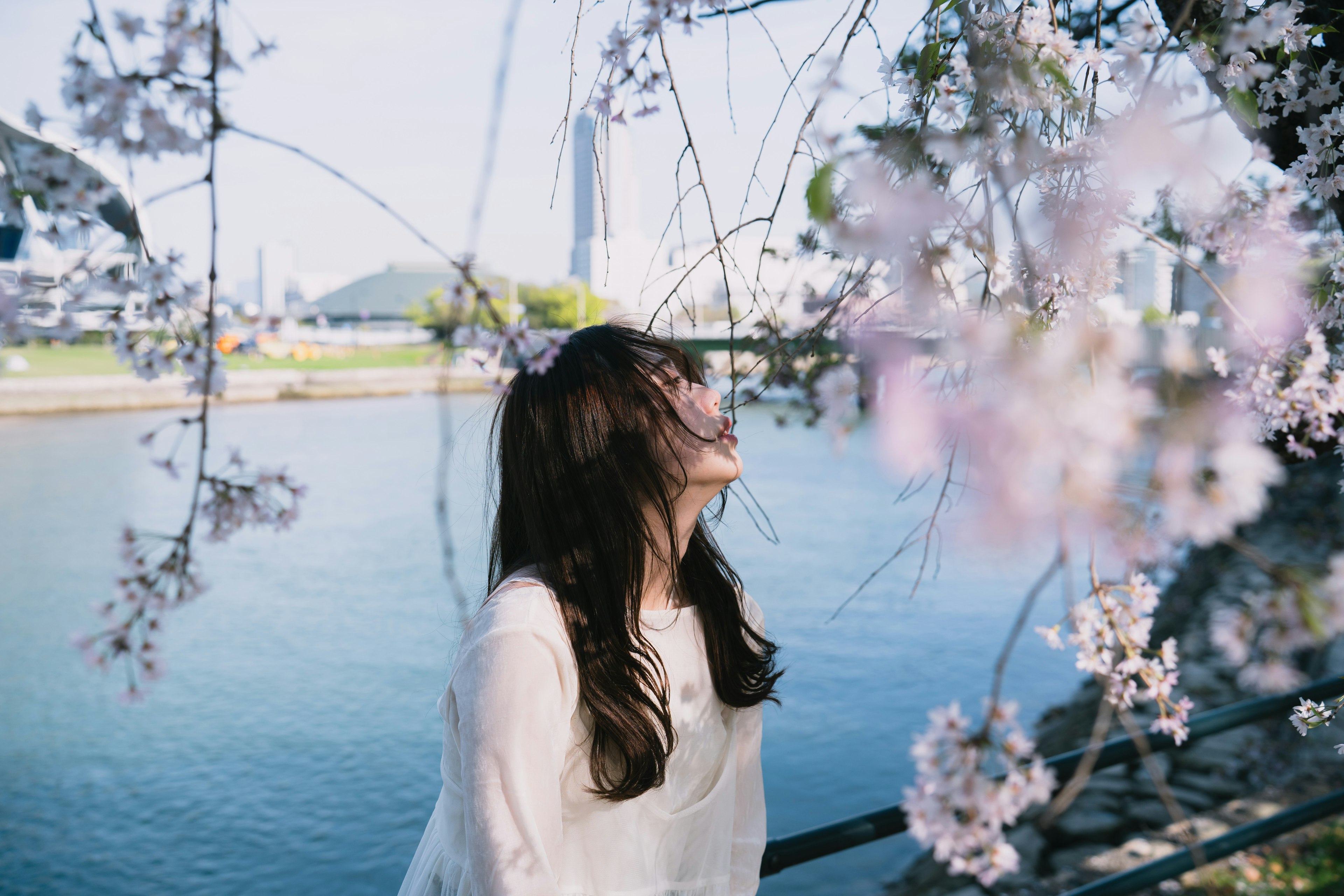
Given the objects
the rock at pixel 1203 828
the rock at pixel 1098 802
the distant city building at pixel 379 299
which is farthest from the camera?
the distant city building at pixel 379 299

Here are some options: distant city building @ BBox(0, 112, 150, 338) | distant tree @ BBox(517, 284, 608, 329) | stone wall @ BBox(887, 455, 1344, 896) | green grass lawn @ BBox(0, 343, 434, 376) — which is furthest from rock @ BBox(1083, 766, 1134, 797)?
green grass lawn @ BBox(0, 343, 434, 376)

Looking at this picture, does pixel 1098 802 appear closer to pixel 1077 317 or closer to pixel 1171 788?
pixel 1171 788

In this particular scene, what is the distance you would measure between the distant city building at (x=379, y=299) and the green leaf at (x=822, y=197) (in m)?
51.2

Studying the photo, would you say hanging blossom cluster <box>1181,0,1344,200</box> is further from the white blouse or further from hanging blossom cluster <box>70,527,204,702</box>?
hanging blossom cluster <box>70,527,204,702</box>

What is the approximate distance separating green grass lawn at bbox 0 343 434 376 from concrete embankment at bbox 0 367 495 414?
421 millimetres

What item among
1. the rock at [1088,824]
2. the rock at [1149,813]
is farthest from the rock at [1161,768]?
the rock at [1088,824]

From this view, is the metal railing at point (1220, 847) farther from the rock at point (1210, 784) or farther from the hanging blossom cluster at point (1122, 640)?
the rock at point (1210, 784)

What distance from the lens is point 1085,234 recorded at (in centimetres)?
67

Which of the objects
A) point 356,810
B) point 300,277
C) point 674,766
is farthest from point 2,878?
point 300,277

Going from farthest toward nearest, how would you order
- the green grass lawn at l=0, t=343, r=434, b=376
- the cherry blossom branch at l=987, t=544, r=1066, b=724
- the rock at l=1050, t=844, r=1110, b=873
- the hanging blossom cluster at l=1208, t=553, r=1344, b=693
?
the green grass lawn at l=0, t=343, r=434, b=376 → the rock at l=1050, t=844, r=1110, b=873 → the hanging blossom cluster at l=1208, t=553, r=1344, b=693 → the cherry blossom branch at l=987, t=544, r=1066, b=724

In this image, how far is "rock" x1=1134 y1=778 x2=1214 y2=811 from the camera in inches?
145

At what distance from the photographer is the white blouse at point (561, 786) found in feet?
2.94

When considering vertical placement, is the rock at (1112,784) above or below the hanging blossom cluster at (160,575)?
below

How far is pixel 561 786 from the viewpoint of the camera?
1.04m
